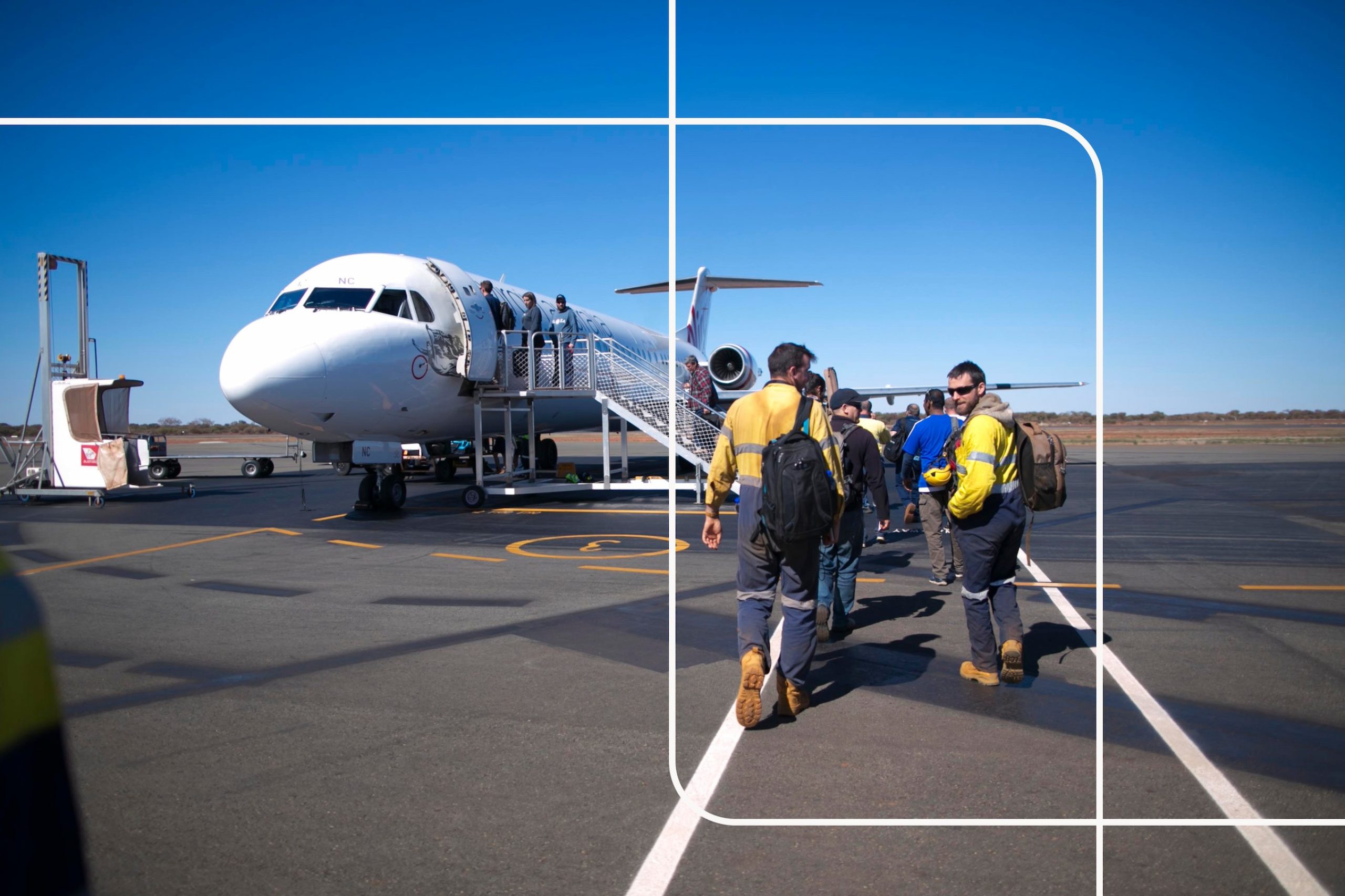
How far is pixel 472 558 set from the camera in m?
10.2

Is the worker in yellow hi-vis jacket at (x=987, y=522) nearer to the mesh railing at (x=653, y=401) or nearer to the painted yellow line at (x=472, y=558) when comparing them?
the painted yellow line at (x=472, y=558)

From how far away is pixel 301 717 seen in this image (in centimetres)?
463

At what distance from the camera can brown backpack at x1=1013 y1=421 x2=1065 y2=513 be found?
5387 millimetres

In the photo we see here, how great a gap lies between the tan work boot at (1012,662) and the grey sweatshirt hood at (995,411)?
4.66 feet

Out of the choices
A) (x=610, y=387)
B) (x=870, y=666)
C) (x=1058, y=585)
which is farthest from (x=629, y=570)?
(x=610, y=387)

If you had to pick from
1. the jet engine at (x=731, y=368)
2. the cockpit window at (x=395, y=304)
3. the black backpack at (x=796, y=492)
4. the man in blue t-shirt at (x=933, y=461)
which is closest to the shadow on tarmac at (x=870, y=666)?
the black backpack at (x=796, y=492)

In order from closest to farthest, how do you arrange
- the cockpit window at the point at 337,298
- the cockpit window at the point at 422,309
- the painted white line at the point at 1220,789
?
the painted white line at the point at 1220,789 < the cockpit window at the point at 337,298 < the cockpit window at the point at 422,309

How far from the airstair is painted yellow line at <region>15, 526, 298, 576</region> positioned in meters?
3.78

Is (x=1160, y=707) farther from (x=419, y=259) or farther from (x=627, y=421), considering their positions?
(x=419, y=259)

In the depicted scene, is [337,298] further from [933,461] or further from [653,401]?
[933,461]

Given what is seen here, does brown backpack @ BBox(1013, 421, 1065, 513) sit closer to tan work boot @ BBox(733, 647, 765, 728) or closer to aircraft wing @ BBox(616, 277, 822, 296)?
tan work boot @ BBox(733, 647, 765, 728)

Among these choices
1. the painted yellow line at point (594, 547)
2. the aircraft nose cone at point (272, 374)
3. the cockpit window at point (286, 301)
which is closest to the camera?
the painted yellow line at point (594, 547)

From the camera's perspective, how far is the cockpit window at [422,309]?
14766mm

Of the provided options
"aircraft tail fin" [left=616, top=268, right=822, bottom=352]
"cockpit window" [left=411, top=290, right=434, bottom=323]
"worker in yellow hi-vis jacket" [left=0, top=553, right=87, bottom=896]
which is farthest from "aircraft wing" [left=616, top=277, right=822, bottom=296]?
"worker in yellow hi-vis jacket" [left=0, top=553, right=87, bottom=896]
